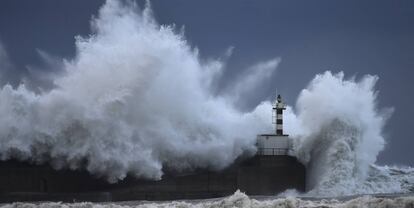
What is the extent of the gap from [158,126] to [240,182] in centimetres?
373

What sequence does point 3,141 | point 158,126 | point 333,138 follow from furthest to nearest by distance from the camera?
point 333,138
point 158,126
point 3,141

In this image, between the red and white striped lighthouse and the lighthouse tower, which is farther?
the red and white striped lighthouse

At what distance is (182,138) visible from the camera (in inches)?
1273

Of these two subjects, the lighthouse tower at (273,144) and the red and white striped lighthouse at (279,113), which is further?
the red and white striped lighthouse at (279,113)

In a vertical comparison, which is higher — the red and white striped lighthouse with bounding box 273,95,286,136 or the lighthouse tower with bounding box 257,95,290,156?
the red and white striped lighthouse with bounding box 273,95,286,136

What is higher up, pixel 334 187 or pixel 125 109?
pixel 125 109

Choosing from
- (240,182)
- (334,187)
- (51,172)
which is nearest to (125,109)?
(51,172)

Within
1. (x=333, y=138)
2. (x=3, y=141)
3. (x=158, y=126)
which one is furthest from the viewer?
(x=333, y=138)

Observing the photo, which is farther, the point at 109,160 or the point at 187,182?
the point at 187,182

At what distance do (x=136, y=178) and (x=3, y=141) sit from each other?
450 cm

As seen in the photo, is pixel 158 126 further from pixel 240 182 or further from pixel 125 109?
pixel 240 182

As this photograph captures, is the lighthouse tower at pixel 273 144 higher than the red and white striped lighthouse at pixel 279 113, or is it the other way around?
the red and white striped lighthouse at pixel 279 113

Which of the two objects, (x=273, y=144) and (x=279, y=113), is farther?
(x=279, y=113)

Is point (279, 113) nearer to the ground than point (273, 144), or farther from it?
farther from it
